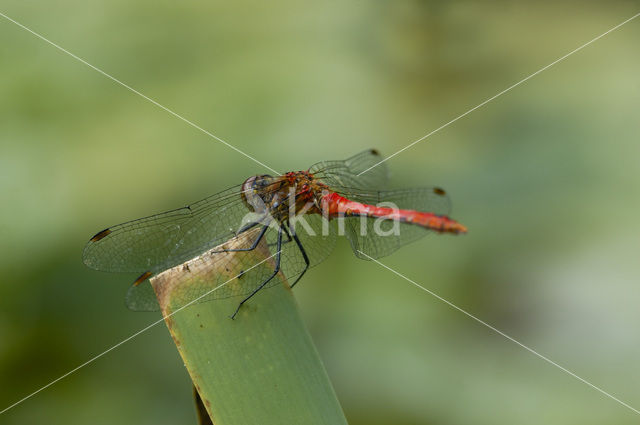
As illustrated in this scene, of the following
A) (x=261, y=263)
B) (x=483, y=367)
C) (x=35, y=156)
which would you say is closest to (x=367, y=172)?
(x=483, y=367)

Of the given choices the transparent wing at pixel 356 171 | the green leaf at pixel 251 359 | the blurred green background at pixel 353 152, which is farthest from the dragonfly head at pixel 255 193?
the green leaf at pixel 251 359

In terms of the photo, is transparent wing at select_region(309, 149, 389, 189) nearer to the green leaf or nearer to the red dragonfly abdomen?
the red dragonfly abdomen

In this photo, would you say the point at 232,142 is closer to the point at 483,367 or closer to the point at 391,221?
the point at 391,221

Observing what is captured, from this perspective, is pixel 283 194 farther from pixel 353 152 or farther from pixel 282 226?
pixel 353 152

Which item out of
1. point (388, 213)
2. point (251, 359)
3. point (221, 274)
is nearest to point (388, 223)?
point (388, 213)

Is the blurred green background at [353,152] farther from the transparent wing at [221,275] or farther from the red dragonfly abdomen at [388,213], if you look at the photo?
the transparent wing at [221,275]
